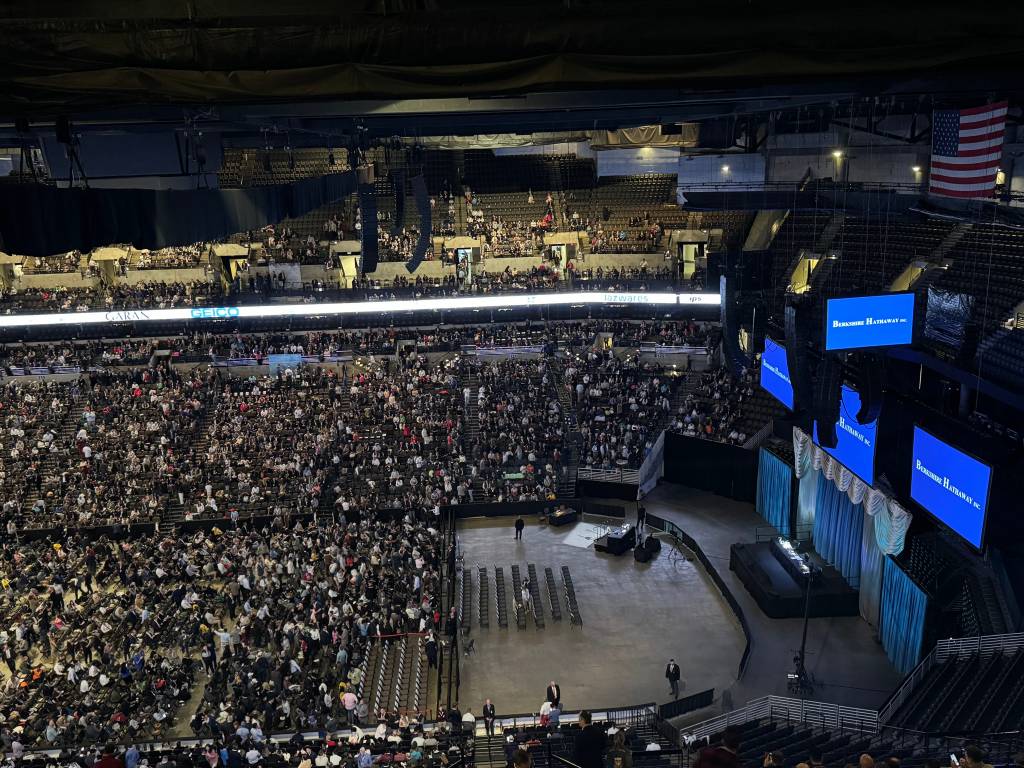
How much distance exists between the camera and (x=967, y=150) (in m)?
18.2

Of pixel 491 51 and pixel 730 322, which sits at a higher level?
pixel 491 51

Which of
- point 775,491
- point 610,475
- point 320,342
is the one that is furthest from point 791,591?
point 320,342

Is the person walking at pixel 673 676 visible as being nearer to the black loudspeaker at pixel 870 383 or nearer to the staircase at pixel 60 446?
the black loudspeaker at pixel 870 383

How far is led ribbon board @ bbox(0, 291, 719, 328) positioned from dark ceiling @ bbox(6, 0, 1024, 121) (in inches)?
1222

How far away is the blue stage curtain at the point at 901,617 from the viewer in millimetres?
17578

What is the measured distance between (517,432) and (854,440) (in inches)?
560

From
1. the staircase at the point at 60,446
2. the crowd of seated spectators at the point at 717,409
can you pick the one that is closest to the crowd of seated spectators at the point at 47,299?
the staircase at the point at 60,446

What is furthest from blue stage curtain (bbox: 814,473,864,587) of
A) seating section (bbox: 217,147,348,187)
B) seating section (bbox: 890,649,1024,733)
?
seating section (bbox: 217,147,348,187)

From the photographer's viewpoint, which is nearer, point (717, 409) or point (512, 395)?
point (717, 409)

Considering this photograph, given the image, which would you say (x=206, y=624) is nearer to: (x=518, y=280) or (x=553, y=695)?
(x=553, y=695)

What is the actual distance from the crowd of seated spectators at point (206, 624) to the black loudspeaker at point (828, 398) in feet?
33.0

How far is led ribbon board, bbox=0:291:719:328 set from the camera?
35219 millimetres

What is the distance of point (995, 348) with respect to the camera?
672 inches

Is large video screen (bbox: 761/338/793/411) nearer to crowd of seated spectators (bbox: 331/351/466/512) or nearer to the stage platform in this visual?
the stage platform
